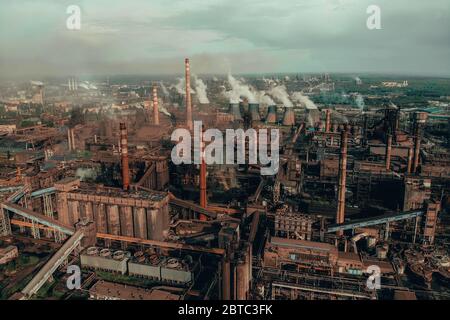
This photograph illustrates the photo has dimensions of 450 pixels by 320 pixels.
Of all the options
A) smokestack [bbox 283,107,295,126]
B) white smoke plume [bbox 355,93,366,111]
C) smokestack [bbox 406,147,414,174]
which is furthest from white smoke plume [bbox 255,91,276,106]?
smokestack [bbox 406,147,414,174]

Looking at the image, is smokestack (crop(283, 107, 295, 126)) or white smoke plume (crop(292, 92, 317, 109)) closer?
smokestack (crop(283, 107, 295, 126))

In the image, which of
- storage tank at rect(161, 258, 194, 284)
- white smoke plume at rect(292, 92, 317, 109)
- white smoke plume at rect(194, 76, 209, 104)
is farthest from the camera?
white smoke plume at rect(194, 76, 209, 104)

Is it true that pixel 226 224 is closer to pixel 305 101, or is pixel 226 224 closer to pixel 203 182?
pixel 203 182

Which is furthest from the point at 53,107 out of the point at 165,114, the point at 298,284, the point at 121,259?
the point at 298,284

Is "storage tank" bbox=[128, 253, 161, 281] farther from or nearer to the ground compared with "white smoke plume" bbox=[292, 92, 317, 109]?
nearer to the ground

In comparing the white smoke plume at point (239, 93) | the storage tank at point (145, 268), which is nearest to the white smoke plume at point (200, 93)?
the white smoke plume at point (239, 93)

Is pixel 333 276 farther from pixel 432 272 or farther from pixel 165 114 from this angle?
pixel 165 114

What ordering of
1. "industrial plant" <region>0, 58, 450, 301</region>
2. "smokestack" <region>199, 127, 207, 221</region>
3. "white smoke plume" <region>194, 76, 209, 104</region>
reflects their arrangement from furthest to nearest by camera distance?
"white smoke plume" <region>194, 76, 209, 104</region> → "smokestack" <region>199, 127, 207, 221</region> → "industrial plant" <region>0, 58, 450, 301</region>

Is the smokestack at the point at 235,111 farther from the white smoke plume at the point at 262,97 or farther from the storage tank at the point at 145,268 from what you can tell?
the storage tank at the point at 145,268

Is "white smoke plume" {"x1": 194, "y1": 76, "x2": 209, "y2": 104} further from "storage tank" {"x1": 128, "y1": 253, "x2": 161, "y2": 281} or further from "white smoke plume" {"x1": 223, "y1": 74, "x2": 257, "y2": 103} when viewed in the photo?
"storage tank" {"x1": 128, "y1": 253, "x2": 161, "y2": 281}

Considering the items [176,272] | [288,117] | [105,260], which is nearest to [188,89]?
[288,117]

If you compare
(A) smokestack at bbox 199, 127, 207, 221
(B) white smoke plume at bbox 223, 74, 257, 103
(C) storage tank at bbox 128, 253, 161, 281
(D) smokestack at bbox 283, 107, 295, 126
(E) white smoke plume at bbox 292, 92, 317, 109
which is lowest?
(C) storage tank at bbox 128, 253, 161, 281
